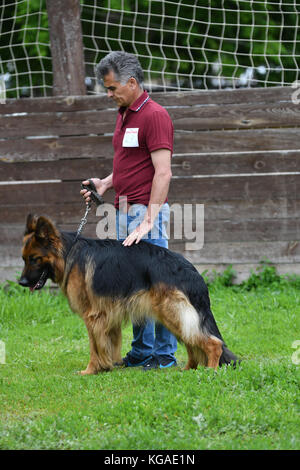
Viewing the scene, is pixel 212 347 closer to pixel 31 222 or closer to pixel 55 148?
pixel 31 222

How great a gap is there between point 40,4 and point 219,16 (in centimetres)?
248

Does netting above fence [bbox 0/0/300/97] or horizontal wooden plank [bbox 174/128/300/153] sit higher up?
netting above fence [bbox 0/0/300/97]

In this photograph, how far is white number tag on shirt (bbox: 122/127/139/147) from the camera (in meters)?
4.16

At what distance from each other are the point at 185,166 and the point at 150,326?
2.75 m

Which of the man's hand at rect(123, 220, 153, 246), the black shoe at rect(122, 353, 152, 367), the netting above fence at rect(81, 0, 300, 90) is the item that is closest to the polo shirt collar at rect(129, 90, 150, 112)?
the man's hand at rect(123, 220, 153, 246)

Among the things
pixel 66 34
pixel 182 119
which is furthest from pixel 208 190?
pixel 66 34

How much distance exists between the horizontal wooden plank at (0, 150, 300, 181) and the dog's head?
8.90 feet

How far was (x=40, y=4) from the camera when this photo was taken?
7684 millimetres

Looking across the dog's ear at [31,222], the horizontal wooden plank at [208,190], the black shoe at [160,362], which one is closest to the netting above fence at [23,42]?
the horizontal wooden plank at [208,190]

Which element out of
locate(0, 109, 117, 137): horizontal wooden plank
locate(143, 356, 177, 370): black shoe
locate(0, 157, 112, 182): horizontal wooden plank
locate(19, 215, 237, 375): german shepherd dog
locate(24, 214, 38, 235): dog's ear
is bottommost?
locate(143, 356, 177, 370): black shoe

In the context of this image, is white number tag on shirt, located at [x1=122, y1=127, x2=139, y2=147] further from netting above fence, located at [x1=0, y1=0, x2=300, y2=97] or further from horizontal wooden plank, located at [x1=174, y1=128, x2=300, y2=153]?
netting above fence, located at [x1=0, y1=0, x2=300, y2=97]

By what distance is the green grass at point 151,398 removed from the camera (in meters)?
2.88

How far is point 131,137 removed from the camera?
4.18 m

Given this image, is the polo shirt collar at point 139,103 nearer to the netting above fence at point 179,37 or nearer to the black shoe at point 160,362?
the black shoe at point 160,362
